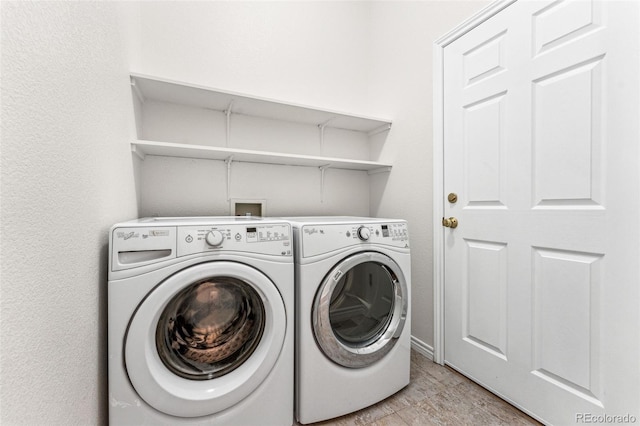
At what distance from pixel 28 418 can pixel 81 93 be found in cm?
85

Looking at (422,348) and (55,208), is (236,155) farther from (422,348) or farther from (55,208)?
(422,348)

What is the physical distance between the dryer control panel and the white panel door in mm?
443

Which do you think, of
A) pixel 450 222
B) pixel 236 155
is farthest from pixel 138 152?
pixel 450 222

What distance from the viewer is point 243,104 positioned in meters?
1.81

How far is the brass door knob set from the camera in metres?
1.62

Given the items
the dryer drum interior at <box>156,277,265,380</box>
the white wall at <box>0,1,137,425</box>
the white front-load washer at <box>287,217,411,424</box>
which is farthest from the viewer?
the white front-load washer at <box>287,217,411,424</box>

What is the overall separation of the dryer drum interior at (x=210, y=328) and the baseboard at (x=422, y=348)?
1.17 meters

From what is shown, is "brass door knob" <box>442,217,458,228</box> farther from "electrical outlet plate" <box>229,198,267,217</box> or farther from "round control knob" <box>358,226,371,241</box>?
"electrical outlet plate" <box>229,198,267,217</box>

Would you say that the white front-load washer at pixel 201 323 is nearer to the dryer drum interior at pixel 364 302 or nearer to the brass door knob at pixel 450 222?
the dryer drum interior at pixel 364 302

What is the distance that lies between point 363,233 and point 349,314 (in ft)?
1.38

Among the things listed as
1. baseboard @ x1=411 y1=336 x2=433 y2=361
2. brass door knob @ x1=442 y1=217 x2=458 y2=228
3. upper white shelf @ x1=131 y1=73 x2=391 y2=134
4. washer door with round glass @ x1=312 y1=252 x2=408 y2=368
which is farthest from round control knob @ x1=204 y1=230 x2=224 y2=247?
baseboard @ x1=411 y1=336 x2=433 y2=361

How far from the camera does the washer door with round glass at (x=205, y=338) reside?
1.01 meters

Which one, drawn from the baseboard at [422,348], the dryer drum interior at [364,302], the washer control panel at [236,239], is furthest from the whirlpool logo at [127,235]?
the baseboard at [422,348]

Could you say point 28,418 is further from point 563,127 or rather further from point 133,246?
point 563,127
